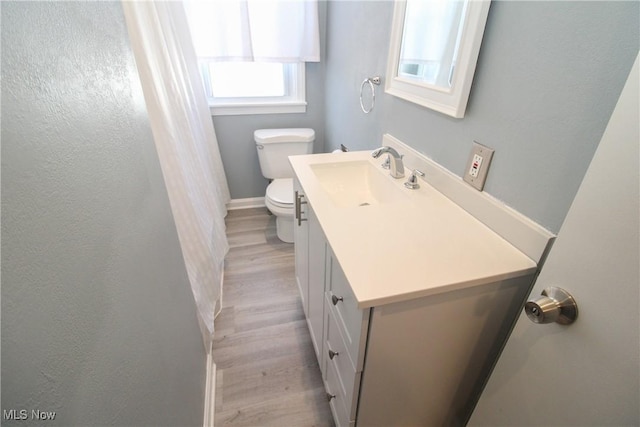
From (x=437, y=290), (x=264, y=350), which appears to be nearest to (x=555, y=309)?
(x=437, y=290)

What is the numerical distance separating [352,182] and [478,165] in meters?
0.59

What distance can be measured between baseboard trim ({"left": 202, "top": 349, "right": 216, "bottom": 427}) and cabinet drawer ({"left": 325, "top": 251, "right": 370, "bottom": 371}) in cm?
74

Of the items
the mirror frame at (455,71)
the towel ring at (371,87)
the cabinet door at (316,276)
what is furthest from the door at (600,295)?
the towel ring at (371,87)

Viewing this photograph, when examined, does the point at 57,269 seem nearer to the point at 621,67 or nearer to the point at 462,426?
the point at 621,67

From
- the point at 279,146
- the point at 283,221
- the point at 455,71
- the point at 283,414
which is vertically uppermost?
the point at 455,71

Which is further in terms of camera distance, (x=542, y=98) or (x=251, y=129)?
(x=251, y=129)

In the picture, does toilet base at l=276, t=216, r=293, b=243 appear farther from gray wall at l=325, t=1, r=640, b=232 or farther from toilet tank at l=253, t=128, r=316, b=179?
gray wall at l=325, t=1, r=640, b=232

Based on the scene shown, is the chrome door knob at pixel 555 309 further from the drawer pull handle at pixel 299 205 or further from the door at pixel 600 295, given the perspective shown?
the drawer pull handle at pixel 299 205

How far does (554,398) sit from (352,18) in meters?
1.89

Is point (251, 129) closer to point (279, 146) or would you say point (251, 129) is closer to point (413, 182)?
point (279, 146)

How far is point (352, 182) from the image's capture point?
1.39m

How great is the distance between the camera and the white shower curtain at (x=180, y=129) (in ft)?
3.53

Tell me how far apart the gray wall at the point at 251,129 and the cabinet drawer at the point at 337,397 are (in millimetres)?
1859

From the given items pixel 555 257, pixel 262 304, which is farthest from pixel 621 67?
pixel 262 304
